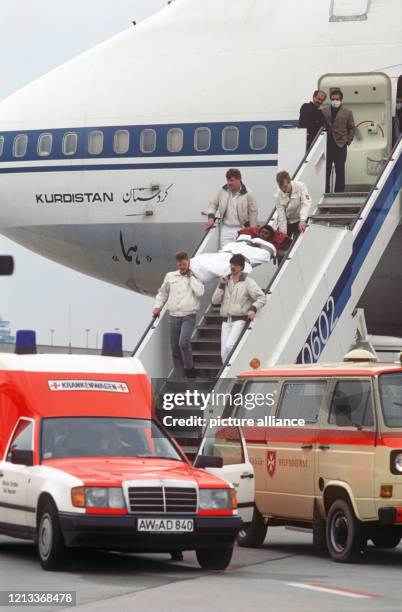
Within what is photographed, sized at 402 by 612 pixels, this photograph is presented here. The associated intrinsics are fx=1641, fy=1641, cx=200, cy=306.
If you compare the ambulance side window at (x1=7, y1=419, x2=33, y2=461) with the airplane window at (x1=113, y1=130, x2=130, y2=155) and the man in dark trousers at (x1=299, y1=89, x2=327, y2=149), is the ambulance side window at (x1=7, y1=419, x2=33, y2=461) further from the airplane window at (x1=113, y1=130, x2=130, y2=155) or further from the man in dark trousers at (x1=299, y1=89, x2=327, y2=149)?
the airplane window at (x1=113, y1=130, x2=130, y2=155)

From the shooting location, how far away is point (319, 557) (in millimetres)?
14867

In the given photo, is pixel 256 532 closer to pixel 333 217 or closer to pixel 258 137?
pixel 333 217

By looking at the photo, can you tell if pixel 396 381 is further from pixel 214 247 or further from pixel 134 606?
pixel 214 247

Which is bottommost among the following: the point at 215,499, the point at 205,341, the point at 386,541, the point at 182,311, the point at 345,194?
the point at 386,541

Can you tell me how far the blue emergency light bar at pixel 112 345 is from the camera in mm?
15352

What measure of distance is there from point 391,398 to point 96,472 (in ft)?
9.41

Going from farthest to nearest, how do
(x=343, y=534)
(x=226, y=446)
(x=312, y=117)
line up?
(x=312, y=117) → (x=226, y=446) → (x=343, y=534)

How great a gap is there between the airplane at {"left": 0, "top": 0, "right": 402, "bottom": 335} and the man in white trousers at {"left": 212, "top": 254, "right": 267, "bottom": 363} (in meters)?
8.13

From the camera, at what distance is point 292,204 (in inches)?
865

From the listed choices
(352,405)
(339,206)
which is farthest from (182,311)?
(352,405)

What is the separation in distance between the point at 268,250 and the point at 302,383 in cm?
593

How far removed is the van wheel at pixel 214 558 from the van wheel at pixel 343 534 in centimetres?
142

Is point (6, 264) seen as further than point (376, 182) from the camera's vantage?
No

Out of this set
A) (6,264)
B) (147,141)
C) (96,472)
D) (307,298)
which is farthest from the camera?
(147,141)
